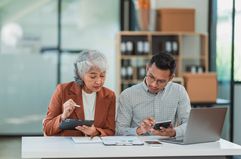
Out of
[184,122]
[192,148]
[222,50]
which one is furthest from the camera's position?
[222,50]

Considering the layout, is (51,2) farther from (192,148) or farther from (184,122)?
(192,148)

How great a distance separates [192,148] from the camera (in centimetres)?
300

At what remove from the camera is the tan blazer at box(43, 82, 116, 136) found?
134 inches

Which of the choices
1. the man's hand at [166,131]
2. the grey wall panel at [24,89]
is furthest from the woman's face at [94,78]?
the grey wall panel at [24,89]

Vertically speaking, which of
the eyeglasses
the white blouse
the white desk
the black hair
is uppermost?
the black hair

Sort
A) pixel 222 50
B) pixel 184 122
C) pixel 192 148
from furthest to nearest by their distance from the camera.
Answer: pixel 222 50 → pixel 184 122 → pixel 192 148

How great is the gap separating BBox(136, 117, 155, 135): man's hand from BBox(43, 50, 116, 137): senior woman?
18 cm

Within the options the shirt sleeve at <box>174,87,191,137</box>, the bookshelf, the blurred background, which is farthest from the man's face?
the blurred background

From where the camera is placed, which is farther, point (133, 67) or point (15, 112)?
point (15, 112)

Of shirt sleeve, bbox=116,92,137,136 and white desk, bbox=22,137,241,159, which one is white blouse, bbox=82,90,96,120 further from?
white desk, bbox=22,137,241,159

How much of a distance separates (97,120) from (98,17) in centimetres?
523

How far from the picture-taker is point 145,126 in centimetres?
336

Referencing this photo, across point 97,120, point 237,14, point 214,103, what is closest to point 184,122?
point 97,120

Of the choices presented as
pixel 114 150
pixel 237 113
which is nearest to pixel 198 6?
pixel 237 113
